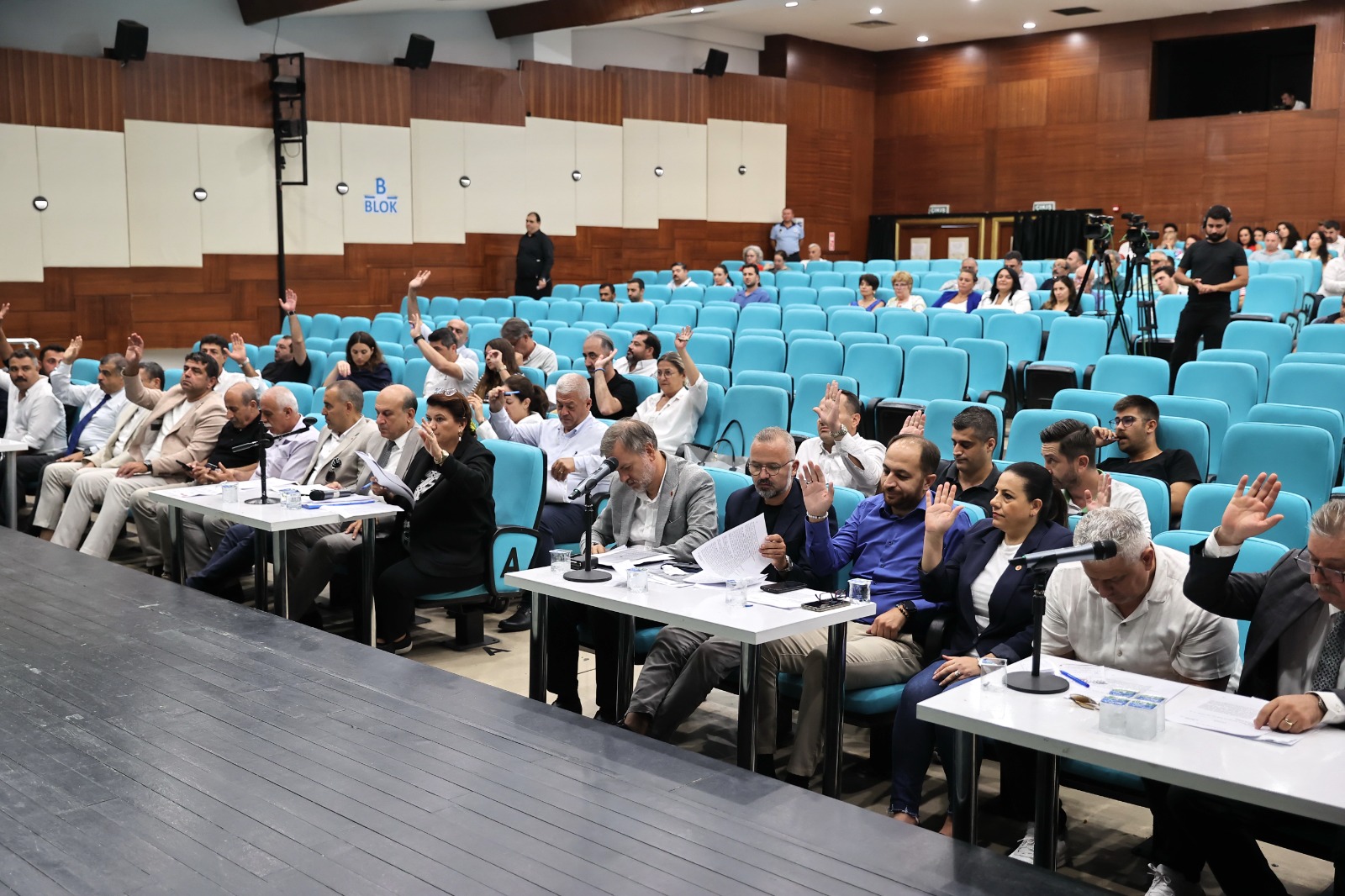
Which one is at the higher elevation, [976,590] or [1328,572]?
[1328,572]

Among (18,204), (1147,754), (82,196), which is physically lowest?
(1147,754)

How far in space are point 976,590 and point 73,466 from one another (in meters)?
4.79

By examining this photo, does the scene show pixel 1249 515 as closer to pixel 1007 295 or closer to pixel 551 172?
pixel 1007 295

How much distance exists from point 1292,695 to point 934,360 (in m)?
4.68

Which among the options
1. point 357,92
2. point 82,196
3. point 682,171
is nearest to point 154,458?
point 82,196

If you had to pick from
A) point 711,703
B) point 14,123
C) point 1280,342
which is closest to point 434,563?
point 711,703

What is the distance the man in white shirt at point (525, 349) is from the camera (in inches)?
287

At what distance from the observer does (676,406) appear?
6.12 metres

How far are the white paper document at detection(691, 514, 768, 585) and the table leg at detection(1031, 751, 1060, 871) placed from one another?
1059mm

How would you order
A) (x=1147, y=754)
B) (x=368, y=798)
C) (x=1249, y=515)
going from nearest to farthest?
(x=1147, y=754), (x=1249, y=515), (x=368, y=798)

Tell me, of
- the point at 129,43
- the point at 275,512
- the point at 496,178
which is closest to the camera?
the point at 275,512

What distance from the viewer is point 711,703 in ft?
13.5

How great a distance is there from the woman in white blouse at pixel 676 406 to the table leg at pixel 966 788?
352 cm

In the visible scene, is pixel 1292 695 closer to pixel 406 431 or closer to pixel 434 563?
pixel 434 563
